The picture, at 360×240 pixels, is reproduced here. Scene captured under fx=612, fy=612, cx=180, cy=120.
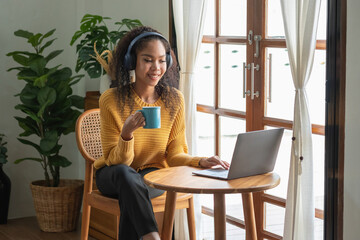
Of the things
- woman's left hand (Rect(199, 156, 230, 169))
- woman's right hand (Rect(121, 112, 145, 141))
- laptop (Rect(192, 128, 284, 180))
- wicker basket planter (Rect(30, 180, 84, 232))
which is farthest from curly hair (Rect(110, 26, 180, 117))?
wicker basket planter (Rect(30, 180, 84, 232))

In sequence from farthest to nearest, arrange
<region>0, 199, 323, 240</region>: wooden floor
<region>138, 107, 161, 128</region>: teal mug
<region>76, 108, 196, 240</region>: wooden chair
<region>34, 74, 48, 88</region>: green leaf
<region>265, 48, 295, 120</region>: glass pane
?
<region>34, 74, 48, 88</region>: green leaf, <region>0, 199, 323, 240</region>: wooden floor, <region>265, 48, 295, 120</region>: glass pane, <region>76, 108, 196, 240</region>: wooden chair, <region>138, 107, 161, 128</region>: teal mug

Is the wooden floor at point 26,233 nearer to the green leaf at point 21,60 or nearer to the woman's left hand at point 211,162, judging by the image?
the green leaf at point 21,60

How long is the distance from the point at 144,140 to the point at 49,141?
1.35m

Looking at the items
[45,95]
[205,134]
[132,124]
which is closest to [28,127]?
[45,95]

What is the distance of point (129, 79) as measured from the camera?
2.91 m

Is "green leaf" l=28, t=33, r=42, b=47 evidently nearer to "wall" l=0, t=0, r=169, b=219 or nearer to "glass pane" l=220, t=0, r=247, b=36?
"wall" l=0, t=0, r=169, b=219

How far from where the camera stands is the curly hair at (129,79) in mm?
2824

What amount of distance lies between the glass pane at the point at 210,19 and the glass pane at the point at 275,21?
1.60 ft

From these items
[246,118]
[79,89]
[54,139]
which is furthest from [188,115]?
[79,89]

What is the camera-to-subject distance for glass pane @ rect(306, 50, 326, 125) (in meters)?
2.75

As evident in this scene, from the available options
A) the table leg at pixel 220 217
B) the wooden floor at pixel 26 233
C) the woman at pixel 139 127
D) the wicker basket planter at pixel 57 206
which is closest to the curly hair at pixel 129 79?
the woman at pixel 139 127

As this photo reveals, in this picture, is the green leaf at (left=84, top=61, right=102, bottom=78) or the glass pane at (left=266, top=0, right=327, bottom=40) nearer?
the glass pane at (left=266, top=0, right=327, bottom=40)

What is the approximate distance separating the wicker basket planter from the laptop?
185 cm

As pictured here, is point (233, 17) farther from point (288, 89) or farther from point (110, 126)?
point (110, 126)
